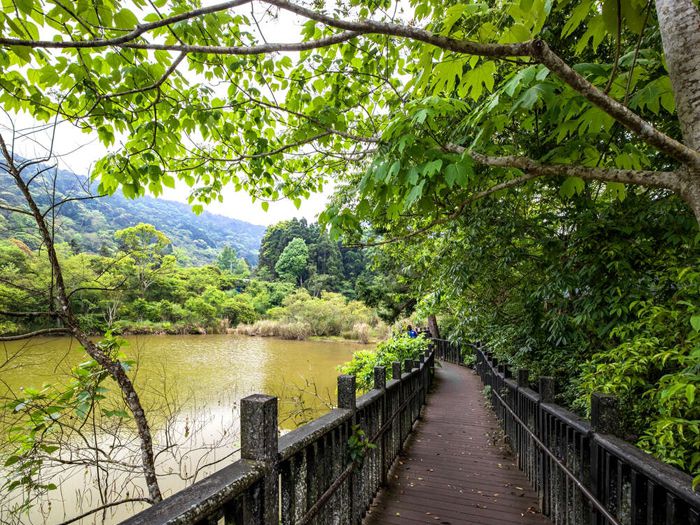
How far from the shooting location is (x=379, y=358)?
805cm

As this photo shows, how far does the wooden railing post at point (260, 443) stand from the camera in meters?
1.47

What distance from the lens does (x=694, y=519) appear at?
1.24 metres

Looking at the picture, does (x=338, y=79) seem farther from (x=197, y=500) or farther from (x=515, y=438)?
Answer: (x=515, y=438)

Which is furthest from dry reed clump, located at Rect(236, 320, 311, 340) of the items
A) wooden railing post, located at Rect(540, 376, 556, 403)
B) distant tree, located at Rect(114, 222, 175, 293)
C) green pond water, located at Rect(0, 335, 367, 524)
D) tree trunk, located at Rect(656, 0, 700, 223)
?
tree trunk, located at Rect(656, 0, 700, 223)

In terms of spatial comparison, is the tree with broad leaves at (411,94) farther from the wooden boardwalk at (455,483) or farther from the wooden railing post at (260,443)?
the wooden boardwalk at (455,483)

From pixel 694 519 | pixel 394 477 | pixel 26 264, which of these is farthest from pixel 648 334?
pixel 26 264

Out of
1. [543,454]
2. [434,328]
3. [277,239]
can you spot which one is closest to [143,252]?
[543,454]

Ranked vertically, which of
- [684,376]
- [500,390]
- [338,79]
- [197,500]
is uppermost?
[338,79]

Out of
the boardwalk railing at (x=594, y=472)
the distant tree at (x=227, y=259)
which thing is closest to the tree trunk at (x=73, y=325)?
the boardwalk railing at (x=594, y=472)

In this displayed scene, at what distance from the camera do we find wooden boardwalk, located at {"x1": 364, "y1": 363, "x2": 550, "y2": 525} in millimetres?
3078

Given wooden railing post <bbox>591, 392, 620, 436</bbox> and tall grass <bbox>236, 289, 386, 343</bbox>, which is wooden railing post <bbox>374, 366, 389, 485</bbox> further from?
tall grass <bbox>236, 289, 386, 343</bbox>

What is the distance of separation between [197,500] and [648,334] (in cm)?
296

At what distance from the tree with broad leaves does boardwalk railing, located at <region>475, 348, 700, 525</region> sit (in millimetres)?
1087

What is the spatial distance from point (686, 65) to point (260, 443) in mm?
2078
